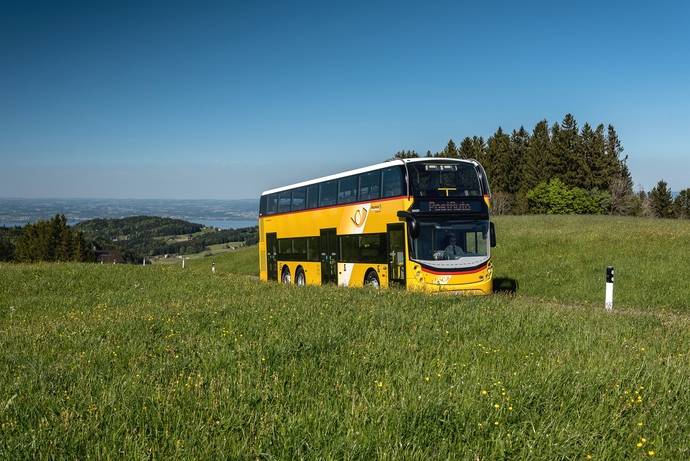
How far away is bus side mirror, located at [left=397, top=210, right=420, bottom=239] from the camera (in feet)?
58.7

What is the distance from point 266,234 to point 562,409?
25.6 metres

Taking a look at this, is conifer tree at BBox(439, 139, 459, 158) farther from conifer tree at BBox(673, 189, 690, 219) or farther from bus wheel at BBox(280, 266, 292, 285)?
bus wheel at BBox(280, 266, 292, 285)

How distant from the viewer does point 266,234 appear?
30.5 meters

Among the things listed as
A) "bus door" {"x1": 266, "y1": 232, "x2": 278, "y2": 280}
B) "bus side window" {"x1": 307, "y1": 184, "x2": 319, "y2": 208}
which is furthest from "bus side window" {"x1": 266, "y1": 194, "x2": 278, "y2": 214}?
"bus side window" {"x1": 307, "y1": 184, "x2": 319, "y2": 208}

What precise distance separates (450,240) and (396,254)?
1.76 m

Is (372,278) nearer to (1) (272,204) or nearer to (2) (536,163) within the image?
(1) (272,204)

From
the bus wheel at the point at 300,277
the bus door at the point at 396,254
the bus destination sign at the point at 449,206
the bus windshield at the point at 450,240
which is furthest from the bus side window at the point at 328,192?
the bus windshield at the point at 450,240

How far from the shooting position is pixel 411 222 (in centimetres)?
1808

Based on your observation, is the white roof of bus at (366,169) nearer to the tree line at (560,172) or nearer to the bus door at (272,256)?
the bus door at (272,256)

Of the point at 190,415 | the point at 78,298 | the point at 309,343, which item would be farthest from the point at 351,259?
the point at 190,415

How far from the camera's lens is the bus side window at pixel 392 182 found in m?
18.6

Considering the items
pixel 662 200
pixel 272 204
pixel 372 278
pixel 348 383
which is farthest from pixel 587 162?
pixel 348 383

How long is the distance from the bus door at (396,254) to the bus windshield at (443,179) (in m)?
1.36

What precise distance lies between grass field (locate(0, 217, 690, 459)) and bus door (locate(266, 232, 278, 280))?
1673 cm
